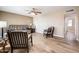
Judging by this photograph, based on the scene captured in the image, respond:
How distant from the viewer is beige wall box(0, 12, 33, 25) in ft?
9.62

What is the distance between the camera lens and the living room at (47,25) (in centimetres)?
298

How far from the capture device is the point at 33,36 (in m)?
3.35

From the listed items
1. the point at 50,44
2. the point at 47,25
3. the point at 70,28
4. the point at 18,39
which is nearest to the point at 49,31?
the point at 47,25

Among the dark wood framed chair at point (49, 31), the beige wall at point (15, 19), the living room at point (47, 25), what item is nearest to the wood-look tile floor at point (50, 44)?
the living room at point (47, 25)

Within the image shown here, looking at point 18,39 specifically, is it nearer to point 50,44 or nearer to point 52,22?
point 50,44

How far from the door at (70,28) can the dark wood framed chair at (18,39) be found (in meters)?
1.12

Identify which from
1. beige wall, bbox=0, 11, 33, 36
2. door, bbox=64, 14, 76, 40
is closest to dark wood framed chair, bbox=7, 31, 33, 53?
beige wall, bbox=0, 11, 33, 36

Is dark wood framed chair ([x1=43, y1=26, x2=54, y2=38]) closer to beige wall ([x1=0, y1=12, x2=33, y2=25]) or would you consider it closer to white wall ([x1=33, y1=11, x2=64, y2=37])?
white wall ([x1=33, y1=11, x2=64, y2=37])

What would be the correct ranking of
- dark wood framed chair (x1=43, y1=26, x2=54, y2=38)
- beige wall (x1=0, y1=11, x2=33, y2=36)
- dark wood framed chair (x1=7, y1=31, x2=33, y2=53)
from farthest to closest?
dark wood framed chair (x1=7, y1=31, x2=33, y2=53) < dark wood framed chair (x1=43, y1=26, x2=54, y2=38) < beige wall (x1=0, y1=11, x2=33, y2=36)

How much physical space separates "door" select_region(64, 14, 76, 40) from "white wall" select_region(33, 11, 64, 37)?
0.14 metres

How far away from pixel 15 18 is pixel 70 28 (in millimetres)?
1701

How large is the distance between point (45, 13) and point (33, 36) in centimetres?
79

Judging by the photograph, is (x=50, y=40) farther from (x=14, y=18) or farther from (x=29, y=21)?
(x=14, y=18)
